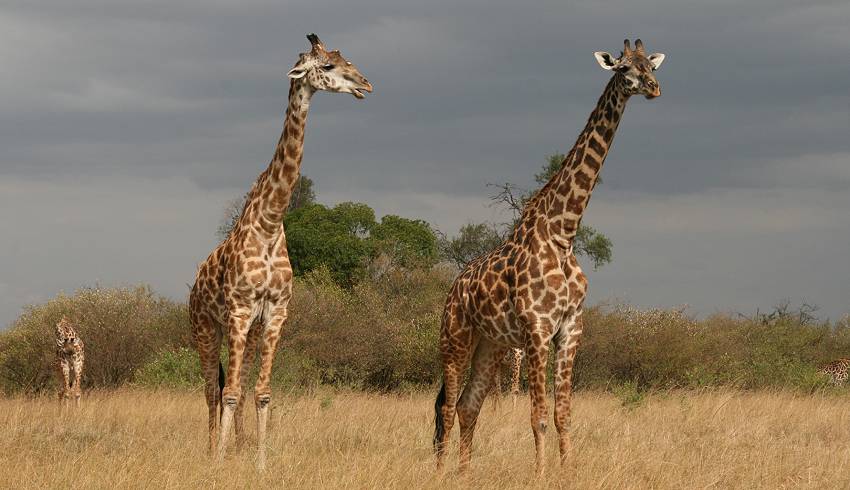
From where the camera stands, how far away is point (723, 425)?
1516 cm

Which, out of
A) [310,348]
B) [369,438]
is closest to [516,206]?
[310,348]

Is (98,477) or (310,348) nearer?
(98,477)

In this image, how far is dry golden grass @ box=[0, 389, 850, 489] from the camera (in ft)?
32.2

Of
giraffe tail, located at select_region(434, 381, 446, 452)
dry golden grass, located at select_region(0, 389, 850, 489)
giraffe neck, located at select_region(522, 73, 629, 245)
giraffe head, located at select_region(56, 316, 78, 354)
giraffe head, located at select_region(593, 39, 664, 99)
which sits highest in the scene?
giraffe head, located at select_region(593, 39, 664, 99)

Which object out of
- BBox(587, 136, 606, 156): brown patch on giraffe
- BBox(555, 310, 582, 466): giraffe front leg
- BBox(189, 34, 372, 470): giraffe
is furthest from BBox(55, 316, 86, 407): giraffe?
BBox(587, 136, 606, 156): brown patch on giraffe

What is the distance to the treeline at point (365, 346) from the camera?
24.1 metres

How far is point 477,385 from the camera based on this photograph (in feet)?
35.0

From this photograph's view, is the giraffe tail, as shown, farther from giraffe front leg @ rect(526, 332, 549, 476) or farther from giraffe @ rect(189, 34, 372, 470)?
giraffe @ rect(189, 34, 372, 470)

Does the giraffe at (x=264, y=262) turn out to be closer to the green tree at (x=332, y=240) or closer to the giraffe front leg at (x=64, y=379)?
the giraffe front leg at (x=64, y=379)

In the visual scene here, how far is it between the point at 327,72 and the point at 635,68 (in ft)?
10.7

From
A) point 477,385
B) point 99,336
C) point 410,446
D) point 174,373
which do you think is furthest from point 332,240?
point 477,385

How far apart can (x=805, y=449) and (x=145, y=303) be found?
18.5 m

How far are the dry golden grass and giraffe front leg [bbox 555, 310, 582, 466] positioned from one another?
345mm

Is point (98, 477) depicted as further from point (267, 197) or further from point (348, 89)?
point (348, 89)
